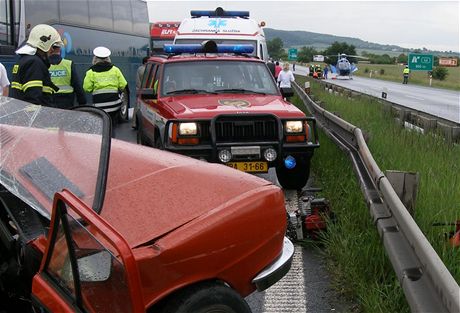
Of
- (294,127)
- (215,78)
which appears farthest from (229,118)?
(215,78)

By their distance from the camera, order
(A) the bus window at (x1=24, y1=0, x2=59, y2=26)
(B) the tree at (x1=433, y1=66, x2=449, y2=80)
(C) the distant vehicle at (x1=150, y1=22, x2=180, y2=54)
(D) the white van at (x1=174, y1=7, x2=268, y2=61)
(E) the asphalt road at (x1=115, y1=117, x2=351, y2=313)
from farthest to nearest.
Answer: (B) the tree at (x1=433, y1=66, x2=449, y2=80) → (C) the distant vehicle at (x1=150, y1=22, x2=180, y2=54) → (D) the white van at (x1=174, y1=7, x2=268, y2=61) → (A) the bus window at (x1=24, y1=0, x2=59, y2=26) → (E) the asphalt road at (x1=115, y1=117, x2=351, y2=313)

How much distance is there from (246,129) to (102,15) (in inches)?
390

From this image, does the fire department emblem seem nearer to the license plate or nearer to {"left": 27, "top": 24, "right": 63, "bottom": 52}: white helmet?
the license plate

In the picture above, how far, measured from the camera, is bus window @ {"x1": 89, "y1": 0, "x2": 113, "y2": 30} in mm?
14960

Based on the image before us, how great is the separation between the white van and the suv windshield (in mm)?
5919

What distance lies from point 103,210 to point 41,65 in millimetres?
4391

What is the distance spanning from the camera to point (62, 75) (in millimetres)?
7781

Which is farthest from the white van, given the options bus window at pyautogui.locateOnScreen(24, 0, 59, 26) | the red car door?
the red car door

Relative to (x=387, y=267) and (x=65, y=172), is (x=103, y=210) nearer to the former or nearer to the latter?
(x=65, y=172)

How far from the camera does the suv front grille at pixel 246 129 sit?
6.94 m

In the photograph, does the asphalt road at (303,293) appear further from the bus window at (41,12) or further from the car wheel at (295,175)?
the bus window at (41,12)

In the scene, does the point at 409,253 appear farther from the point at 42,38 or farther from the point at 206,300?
the point at 42,38

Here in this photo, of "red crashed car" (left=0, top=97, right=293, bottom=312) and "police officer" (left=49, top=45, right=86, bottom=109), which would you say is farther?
"police officer" (left=49, top=45, right=86, bottom=109)

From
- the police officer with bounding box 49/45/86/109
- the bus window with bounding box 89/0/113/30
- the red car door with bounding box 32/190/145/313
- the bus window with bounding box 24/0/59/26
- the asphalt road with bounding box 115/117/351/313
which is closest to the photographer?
the red car door with bounding box 32/190/145/313
